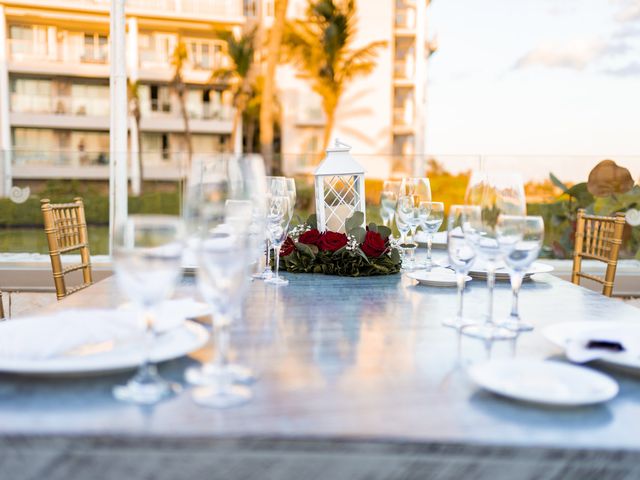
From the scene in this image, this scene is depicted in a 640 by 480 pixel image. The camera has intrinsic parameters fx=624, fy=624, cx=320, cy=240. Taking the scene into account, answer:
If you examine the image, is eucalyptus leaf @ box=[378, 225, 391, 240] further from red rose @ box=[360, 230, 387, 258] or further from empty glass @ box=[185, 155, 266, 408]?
empty glass @ box=[185, 155, 266, 408]

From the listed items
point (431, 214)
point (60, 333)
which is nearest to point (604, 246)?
point (431, 214)

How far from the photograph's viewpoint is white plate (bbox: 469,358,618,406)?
69cm

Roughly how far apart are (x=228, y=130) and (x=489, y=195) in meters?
21.7

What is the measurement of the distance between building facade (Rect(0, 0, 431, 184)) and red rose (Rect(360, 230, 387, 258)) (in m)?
18.3

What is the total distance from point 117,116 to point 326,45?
1407 centimetres

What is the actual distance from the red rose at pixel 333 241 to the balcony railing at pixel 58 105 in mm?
20124

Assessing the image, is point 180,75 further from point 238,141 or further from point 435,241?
point 435,241

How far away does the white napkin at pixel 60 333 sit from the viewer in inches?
30.2

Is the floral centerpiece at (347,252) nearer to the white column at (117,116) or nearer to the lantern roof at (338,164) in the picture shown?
the lantern roof at (338,164)

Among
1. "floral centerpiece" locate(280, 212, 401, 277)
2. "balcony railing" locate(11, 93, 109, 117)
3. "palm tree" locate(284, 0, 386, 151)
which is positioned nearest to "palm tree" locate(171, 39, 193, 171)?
"balcony railing" locate(11, 93, 109, 117)

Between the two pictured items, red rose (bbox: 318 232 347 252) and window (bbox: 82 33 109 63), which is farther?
window (bbox: 82 33 109 63)

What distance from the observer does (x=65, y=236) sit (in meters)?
2.26

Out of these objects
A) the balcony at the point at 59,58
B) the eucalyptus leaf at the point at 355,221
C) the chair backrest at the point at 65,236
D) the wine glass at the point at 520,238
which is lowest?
the chair backrest at the point at 65,236

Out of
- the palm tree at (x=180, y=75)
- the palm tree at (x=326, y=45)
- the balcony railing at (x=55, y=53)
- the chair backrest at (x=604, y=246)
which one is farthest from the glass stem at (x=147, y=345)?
the balcony railing at (x=55, y=53)
